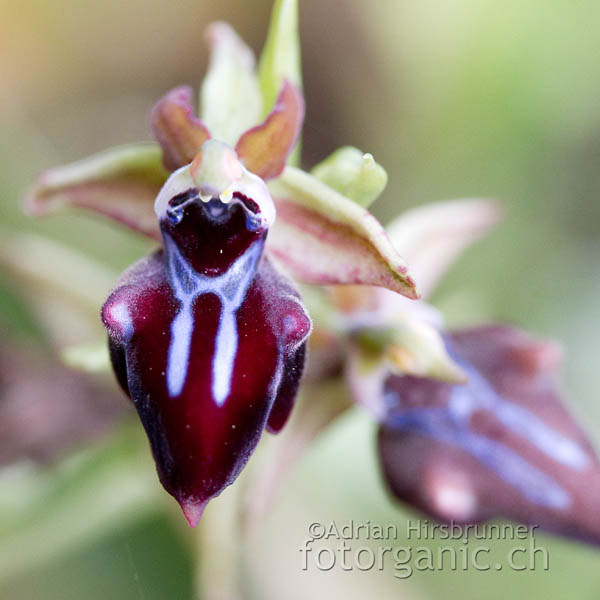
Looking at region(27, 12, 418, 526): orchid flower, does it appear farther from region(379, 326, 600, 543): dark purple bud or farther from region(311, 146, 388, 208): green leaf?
region(379, 326, 600, 543): dark purple bud

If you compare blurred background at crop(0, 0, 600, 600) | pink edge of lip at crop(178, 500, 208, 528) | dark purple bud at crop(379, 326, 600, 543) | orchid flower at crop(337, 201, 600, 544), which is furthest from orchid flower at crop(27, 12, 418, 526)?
blurred background at crop(0, 0, 600, 600)

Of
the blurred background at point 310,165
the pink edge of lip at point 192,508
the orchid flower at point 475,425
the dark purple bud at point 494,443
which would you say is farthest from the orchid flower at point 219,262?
the blurred background at point 310,165

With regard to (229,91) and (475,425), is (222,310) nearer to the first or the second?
(229,91)

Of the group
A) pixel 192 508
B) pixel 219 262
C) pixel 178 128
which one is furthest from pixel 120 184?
pixel 192 508

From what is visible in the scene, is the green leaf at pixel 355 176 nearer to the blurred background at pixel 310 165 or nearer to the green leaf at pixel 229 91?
the green leaf at pixel 229 91

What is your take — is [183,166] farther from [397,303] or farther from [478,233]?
[478,233]

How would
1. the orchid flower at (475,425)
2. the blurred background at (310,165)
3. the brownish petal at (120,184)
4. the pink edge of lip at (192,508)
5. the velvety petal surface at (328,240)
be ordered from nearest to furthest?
the pink edge of lip at (192,508)
the velvety petal surface at (328,240)
the brownish petal at (120,184)
the orchid flower at (475,425)
the blurred background at (310,165)
